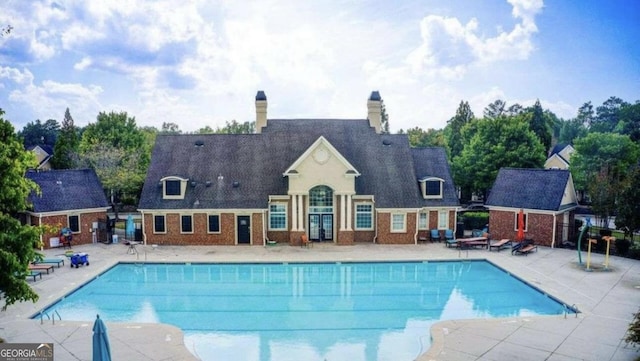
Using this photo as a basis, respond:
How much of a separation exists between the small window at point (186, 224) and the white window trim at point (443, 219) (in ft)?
54.1

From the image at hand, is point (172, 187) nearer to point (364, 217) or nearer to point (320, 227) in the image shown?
point (320, 227)

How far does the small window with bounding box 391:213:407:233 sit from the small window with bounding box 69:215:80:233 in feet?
66.7

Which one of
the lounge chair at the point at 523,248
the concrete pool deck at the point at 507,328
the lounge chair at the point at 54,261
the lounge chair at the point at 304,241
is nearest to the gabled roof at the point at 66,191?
the lounge chair at the point at 54,261

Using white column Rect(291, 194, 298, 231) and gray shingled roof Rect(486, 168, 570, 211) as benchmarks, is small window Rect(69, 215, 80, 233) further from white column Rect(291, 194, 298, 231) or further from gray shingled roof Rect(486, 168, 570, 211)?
gray shingled roof Rect(486, 168, 570, 211)

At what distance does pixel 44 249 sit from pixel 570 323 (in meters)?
28.5

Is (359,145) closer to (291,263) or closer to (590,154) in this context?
(291,263)

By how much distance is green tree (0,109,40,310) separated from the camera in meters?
13.3

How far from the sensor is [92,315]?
18875mm

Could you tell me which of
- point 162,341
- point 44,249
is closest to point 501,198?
point 162,341

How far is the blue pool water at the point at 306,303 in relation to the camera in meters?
16.3

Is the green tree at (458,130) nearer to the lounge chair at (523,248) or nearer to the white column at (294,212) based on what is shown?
the lounge chair at (523,248)

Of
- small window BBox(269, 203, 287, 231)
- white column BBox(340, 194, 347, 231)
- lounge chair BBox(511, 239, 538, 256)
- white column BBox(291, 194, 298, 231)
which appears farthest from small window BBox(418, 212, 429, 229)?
small window BBox(269, 203, 287, 231)

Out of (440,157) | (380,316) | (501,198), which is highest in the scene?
(440,157)

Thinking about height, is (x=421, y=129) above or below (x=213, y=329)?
above
